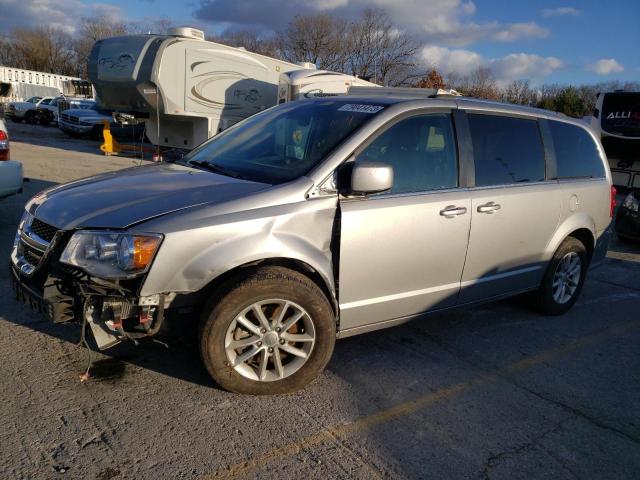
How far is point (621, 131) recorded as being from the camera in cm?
1374

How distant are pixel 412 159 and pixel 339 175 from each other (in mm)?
Result: 687

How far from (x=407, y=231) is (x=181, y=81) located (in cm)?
1186

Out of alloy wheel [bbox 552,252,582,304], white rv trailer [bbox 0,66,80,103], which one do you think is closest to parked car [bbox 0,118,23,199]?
alloy wheel [bbox 552,252,582,304]

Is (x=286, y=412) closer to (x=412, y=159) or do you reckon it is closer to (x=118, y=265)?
(x=118, y=265)

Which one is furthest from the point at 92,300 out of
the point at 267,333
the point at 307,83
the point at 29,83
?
the point at 29,83

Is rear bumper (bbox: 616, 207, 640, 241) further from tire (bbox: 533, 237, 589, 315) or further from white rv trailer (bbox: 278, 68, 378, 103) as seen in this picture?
white rv trailer (bbox: 278, 68, 378, 103)

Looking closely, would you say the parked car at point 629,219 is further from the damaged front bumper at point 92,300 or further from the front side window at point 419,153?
the damaged front bumper at point 92,300

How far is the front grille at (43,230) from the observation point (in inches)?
121

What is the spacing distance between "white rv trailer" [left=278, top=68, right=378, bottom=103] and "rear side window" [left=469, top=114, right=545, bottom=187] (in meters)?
10.3

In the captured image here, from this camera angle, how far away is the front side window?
3.60m

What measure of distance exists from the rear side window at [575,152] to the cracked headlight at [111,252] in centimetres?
365

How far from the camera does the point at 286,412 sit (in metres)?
3.09

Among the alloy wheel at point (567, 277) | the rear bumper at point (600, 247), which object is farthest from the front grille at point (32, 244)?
the rear bumper at point (600, 247)

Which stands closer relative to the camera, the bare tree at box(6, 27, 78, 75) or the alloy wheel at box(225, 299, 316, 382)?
the alloy wheel at box(225, 299, 316, 382)
